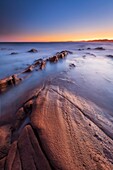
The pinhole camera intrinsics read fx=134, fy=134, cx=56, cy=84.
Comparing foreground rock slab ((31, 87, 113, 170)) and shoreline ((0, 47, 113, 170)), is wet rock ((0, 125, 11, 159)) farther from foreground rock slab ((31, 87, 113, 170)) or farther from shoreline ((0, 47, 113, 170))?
foreground rock slab ((31, 87, 113, 170))

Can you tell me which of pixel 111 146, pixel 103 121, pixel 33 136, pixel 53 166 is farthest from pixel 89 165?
pixel 103 121

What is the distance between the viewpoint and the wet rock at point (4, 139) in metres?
2.30

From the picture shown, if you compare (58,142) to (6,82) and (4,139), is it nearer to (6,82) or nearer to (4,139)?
(4,139)

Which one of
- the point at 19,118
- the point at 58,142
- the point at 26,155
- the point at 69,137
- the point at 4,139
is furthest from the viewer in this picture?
the point at 19,118

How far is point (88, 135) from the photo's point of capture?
252cm

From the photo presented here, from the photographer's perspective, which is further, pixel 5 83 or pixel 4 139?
pixel 5 83

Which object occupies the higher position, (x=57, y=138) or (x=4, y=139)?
(x=57, y=138)

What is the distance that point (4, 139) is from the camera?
2604 mm

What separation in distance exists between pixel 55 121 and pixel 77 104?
1073mm

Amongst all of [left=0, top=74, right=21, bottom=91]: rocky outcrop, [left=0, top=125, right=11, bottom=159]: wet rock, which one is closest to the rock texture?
[left=0, top=125, right=11, bottom=159]: wet rock

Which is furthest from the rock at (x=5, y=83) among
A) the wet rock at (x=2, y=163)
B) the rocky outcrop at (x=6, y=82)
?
the wet rock at (x=2, y=163)

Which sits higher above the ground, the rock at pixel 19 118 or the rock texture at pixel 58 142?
the rock texture at pixel 58 142

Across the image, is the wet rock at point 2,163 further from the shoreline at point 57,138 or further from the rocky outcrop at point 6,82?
the rocky outcrop at point 6,82

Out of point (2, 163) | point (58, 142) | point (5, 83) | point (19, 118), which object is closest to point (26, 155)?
point (2, 163)
